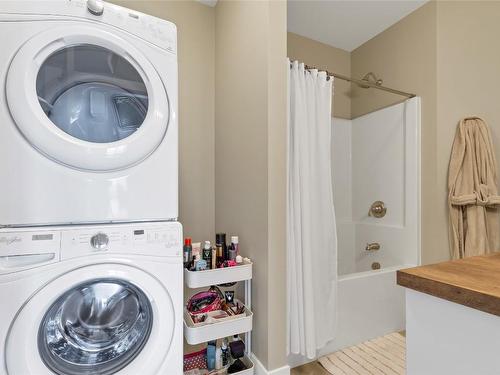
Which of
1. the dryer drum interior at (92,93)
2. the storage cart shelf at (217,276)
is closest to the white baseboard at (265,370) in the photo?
the storage cart shelf at (217,276)

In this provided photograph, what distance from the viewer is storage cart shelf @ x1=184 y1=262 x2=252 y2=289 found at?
1279 mm

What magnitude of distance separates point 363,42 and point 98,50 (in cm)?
232

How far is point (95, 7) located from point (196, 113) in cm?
94

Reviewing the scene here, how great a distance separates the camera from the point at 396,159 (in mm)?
2164

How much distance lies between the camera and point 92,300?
→ 1012mm

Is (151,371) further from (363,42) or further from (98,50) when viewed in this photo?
(363,42)

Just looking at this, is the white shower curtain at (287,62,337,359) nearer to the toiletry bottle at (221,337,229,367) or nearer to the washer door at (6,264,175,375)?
the toiletry bottle at (221,337,229,367)

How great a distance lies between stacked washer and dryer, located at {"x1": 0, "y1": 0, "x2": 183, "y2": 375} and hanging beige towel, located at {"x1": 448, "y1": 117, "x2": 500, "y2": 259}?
184 centimetres

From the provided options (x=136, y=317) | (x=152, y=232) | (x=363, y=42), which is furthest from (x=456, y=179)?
(x=136, y=317)

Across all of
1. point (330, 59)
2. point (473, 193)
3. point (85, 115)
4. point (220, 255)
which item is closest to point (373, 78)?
point (330, 59)

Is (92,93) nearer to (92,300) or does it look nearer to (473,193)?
(92,300)

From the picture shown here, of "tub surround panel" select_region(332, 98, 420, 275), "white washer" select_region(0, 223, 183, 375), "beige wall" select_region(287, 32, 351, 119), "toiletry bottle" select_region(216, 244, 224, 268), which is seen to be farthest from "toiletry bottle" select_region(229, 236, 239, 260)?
"beige wall" select_region(287, 32, 351, 119)

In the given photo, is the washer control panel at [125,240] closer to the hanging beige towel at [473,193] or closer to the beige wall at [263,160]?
the beige wall at [263,160]

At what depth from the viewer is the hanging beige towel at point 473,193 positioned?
1737 millimetres
